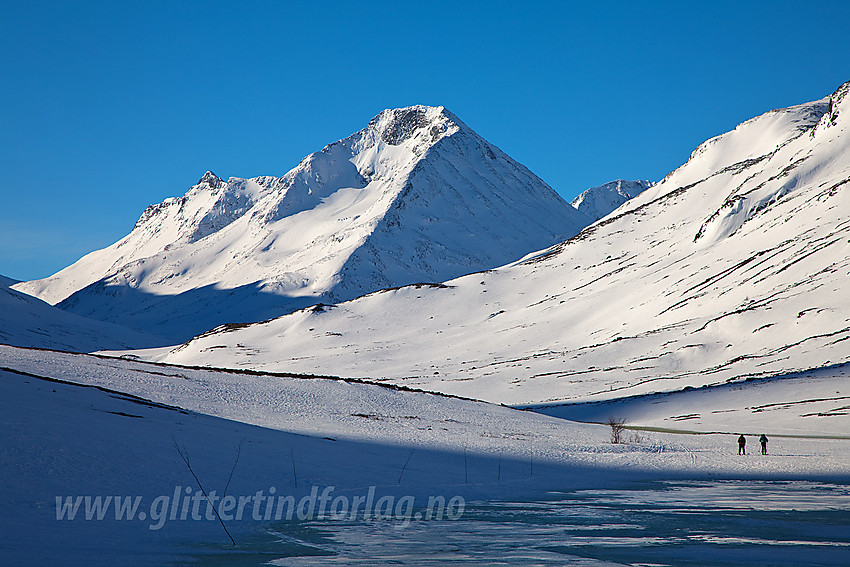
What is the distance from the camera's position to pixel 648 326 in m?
142

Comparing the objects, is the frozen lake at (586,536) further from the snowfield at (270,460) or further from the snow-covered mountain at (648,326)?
the snow-covered mountain at (648,326)

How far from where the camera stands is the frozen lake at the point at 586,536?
12414mm

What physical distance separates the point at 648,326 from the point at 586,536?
5287 inches

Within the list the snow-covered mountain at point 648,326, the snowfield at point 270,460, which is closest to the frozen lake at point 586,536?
the snowfield at point 270,460

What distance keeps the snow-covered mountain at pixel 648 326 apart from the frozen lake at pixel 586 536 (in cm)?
8042

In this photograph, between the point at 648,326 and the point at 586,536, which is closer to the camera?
the point at 586,536

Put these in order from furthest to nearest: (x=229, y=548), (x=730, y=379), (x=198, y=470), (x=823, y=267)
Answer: (x=823, y=267) → (x=730, y=379) → (x=198, y=470) → (x=229, y=548)

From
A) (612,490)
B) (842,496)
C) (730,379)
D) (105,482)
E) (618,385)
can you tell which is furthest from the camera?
(618,385)

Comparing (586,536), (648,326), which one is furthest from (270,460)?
(648,326)

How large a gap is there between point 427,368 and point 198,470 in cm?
12132

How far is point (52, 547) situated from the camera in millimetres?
12164

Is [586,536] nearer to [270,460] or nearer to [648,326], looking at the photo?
[270,460]

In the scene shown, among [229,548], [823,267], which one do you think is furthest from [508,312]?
[229,548]

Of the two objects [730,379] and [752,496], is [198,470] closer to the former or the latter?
[752,496]
